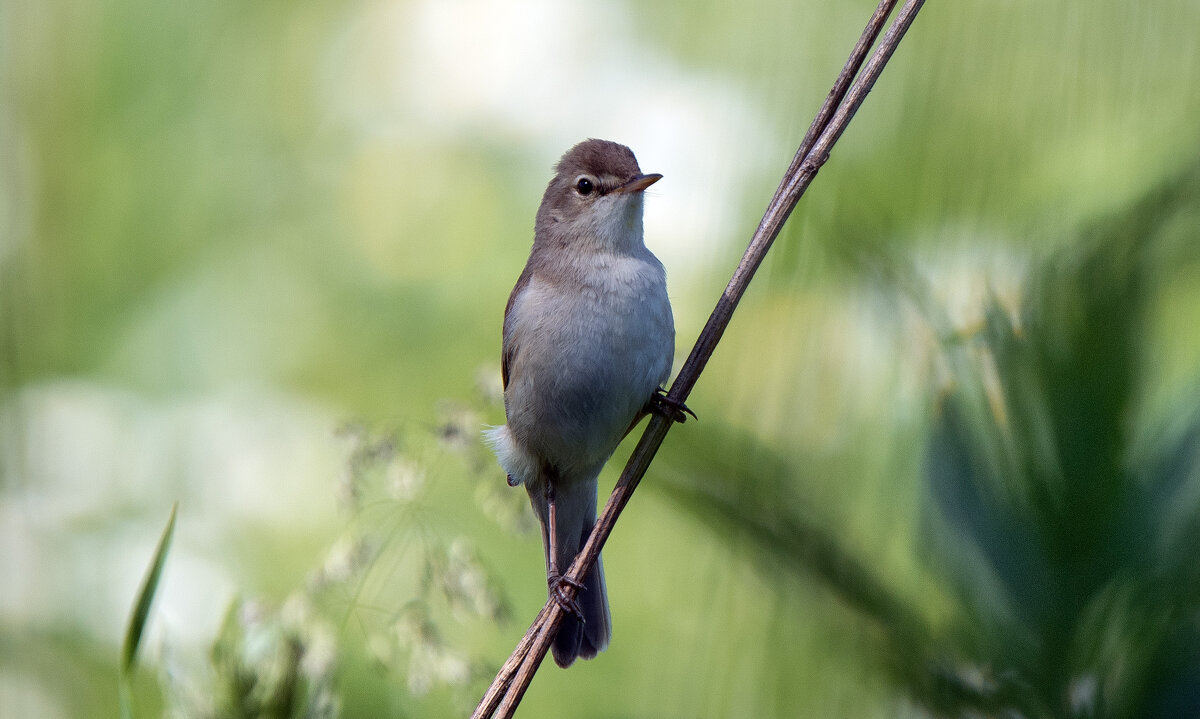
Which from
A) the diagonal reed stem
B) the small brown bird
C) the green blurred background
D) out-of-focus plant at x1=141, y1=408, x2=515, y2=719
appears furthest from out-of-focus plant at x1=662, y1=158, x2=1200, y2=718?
out-of-focus plant at x1=141, y1=408, x2=515, y2=719

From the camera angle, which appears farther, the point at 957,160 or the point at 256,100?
the point at 256,100

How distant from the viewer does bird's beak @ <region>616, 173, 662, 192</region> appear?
838 mm

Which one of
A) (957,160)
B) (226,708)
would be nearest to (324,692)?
(226,708)

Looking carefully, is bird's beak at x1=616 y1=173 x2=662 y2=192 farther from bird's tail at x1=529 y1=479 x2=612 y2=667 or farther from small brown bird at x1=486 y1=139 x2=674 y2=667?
bird's tail at x1=529 y1=479 x2=612 y2=667

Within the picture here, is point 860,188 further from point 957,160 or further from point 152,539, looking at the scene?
point 152,539

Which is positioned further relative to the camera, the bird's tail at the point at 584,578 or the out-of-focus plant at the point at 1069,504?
the bird's tail at the point at 584,578

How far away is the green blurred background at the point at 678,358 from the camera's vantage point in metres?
0.60

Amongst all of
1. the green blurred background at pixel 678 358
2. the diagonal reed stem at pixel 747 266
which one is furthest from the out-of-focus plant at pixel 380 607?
the diagonal reed stem at pixel 747 266

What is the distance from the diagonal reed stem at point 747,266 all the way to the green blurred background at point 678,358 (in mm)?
197

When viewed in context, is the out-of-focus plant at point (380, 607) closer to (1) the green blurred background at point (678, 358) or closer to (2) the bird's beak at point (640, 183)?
(1) the green blurred background at point (678, 358)

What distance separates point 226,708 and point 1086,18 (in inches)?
37.8

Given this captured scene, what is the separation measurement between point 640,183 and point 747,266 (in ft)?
0.99

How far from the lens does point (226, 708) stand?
617mm

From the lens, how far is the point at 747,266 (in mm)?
593
